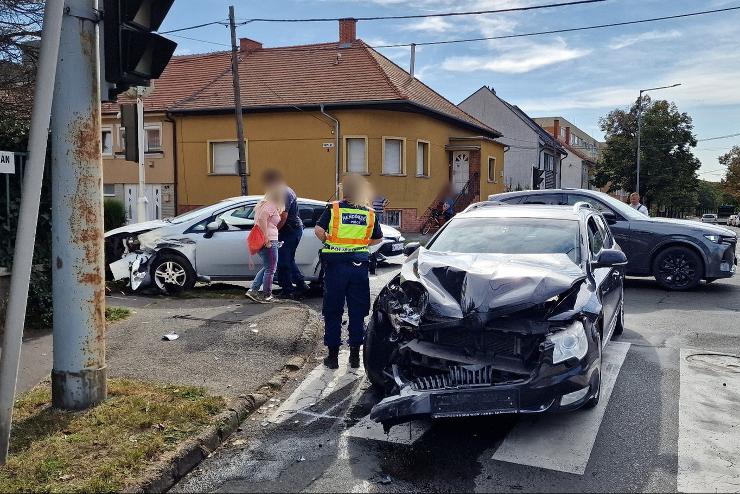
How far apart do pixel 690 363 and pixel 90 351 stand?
5.36 m

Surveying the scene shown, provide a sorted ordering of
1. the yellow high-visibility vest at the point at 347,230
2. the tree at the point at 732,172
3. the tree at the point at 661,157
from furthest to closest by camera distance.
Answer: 1. the tree at the point at 732,172
2. the tree at the point at 661,157
3. the yellow high-visibility vest at the point at 347,230

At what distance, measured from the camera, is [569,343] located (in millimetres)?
4191

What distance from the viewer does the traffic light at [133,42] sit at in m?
4.51

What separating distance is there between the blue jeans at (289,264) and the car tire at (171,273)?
54.5 inches

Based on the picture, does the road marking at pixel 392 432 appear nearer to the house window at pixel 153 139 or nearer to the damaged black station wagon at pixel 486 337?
the damaged black station wagon at pixel 486 337

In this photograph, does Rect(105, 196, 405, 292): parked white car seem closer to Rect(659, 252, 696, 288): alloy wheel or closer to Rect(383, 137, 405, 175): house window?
Rect(659, 252, 696, 288): alloy wheel

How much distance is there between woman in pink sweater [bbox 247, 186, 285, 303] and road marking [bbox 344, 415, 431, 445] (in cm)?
460

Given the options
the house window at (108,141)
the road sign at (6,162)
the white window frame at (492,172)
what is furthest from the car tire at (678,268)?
the house window at (108,141)

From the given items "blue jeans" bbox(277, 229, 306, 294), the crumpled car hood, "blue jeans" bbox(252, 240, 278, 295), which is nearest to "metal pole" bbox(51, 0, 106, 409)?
the crumpled car hood

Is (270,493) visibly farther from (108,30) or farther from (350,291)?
(108,30)

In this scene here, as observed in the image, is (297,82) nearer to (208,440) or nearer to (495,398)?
(208,440)

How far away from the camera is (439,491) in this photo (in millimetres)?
3623

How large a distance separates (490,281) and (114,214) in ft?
30.9

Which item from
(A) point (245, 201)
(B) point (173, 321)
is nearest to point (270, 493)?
(B) point (173, 321)
